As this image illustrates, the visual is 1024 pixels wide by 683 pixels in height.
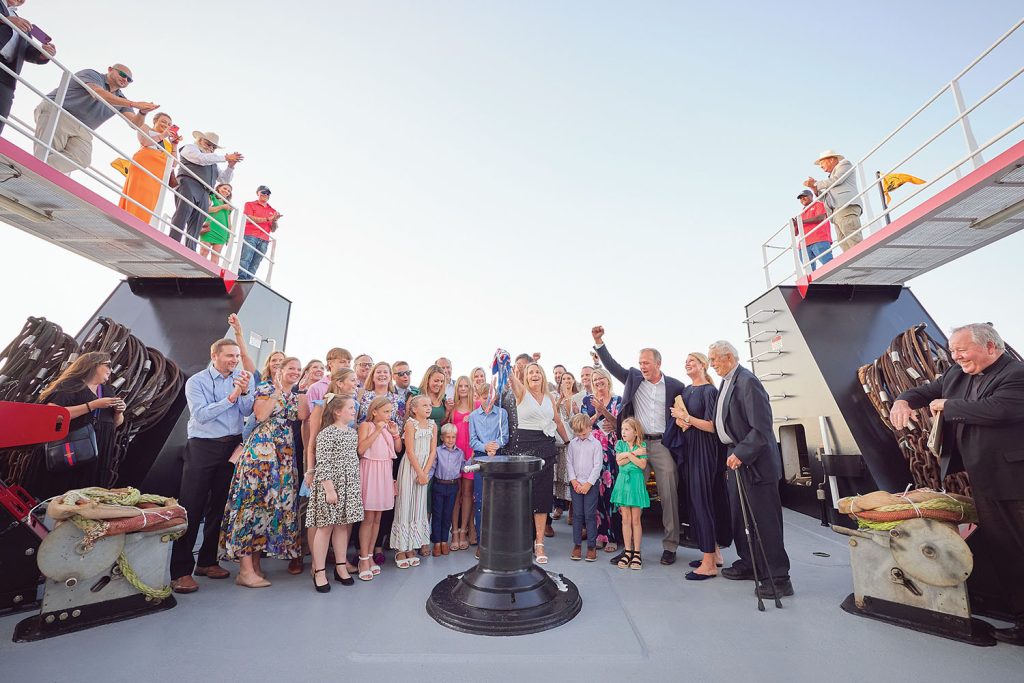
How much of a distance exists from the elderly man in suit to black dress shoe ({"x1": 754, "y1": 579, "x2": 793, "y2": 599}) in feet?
2.99

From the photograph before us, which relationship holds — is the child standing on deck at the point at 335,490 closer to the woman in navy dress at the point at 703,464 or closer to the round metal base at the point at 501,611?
the round metal base at the point at 501,611

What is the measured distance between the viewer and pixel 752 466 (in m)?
3.53

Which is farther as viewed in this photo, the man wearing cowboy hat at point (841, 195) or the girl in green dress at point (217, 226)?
the girl in green dress at point (217, 226)

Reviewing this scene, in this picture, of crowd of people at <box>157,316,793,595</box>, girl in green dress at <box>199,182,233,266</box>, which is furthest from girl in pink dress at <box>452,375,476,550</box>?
girl in green dress at <box>199,182,233,266</box>

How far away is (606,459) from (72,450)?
4703 mm

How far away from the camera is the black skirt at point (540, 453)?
14.4 ft

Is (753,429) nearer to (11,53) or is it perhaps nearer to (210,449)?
(210,449)

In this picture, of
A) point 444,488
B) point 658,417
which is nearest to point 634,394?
point 658,417

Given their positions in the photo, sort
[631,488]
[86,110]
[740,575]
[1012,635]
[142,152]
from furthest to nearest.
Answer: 1. [142,152]
2. [86,110]
3. [631,488]
4. [740,575]
5. [1012,635]

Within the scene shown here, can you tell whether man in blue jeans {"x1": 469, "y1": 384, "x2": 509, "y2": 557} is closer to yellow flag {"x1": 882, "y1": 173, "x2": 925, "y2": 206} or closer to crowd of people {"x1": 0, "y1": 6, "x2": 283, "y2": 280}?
crowd of people {"x1": 0, "y1": 6, "x2": 283, "y2": 280}

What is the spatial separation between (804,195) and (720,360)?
19.4ft

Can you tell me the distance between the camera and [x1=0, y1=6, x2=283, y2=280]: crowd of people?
4.37 m

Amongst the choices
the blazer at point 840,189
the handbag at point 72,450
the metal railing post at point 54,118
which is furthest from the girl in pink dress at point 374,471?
the blazer at point 840,189

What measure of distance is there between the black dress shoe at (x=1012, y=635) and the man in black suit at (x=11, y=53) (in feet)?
27.9
